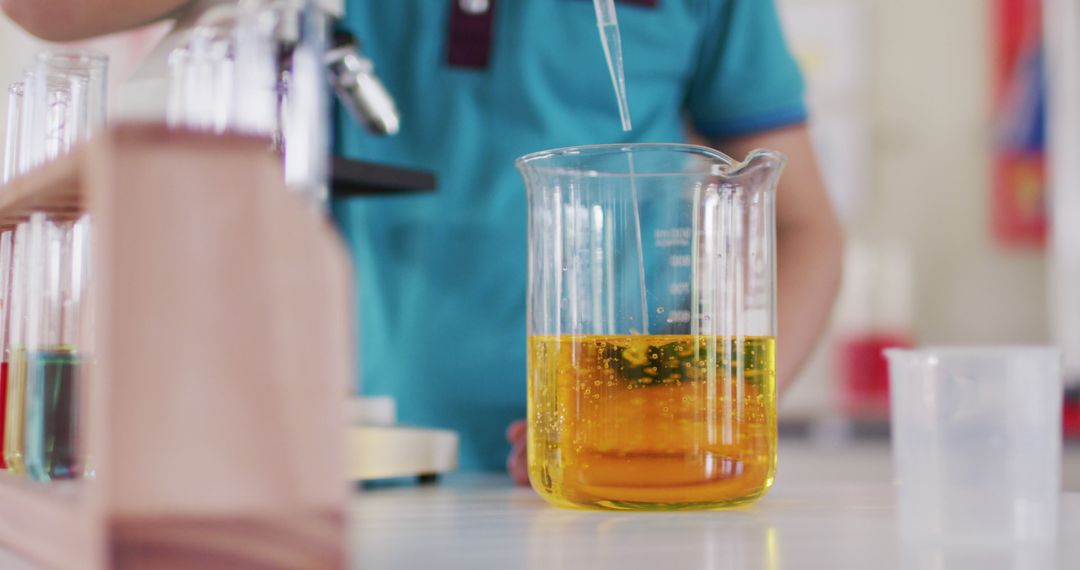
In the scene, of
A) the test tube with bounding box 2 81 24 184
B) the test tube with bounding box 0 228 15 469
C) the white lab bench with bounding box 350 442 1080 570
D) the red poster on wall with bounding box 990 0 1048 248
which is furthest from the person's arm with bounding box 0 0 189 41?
the red poster on wall with bounding box 990 0 1048 248

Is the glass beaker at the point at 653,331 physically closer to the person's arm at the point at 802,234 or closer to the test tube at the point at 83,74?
the test tube at the point at 83,74

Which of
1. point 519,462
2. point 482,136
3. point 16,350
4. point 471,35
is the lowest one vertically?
point 519,462

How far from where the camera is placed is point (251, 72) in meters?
0.48

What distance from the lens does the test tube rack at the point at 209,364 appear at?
0.35 meters

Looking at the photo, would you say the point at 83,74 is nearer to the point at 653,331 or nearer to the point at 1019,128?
the point at 653,331


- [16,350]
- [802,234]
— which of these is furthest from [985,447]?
[802,234]

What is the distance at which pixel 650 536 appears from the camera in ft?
1.85

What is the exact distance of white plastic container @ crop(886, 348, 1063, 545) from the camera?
545 millimetres

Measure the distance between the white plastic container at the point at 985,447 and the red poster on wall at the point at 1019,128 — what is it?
7.17ft

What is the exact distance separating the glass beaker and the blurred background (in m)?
1.89

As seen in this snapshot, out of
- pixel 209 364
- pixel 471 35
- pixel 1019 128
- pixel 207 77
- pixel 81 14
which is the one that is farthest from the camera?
pixel 1019 128

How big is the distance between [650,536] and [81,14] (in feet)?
2.02

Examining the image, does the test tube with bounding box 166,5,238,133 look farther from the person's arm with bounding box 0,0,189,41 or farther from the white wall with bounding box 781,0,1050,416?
the white wall with bounding box 781,0,1050,416

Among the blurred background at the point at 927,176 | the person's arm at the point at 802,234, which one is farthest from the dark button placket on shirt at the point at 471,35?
the blurred background at the point at 927,176
